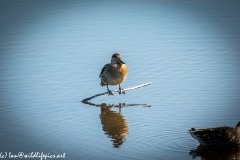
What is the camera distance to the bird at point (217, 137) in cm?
935

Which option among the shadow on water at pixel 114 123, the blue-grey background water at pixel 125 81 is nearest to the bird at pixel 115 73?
the blue-grey background water at pixel 125 81

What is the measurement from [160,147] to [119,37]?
7.44 meters

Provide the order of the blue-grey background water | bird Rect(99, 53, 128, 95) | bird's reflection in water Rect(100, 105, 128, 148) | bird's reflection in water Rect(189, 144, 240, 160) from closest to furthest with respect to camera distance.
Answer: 1. bird's reflection in water Rect(189, 144, 240, 160)
2. the blue-grey background water
3. bird's reflection in water Rect(100, 105, 128, 148)
4. bird Rect(99, 53, 128, 95)

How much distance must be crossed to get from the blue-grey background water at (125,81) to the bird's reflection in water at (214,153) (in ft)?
0.17

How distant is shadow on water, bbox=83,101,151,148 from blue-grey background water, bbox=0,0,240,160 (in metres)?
0.02

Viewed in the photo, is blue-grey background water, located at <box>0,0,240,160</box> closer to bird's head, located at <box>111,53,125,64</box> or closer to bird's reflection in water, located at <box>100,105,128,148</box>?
bird's reflection in water, located at <box>100,105,128,148</box>

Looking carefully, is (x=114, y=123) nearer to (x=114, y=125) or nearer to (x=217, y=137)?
(x=114, y=125)

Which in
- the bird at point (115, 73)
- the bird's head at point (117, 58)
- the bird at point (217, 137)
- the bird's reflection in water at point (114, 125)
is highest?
the bird's head at point (117, 58)

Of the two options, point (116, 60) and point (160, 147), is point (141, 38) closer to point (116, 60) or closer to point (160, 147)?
point (116, 60)

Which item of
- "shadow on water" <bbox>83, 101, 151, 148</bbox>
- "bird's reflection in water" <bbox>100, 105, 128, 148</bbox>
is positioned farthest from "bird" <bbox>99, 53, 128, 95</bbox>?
"bird's reflection in water" <bbox>100, 105, 128, 148</bbox>

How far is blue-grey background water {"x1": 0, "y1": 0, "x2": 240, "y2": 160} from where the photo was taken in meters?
10.0

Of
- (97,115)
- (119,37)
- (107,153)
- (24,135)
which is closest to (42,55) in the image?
(119,37)

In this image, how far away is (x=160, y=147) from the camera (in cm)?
955

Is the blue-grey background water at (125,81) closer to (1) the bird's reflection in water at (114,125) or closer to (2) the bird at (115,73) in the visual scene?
(1) the bird's reflection in water at (114,125)
